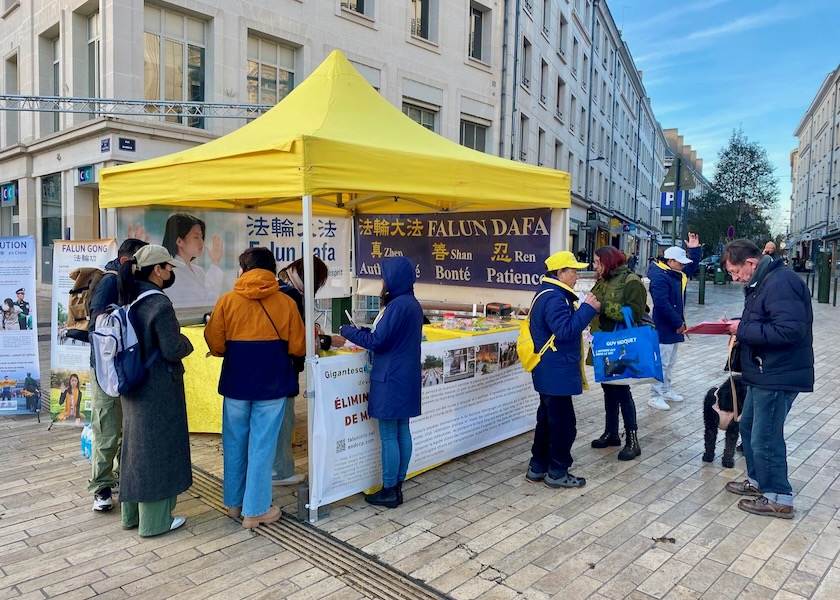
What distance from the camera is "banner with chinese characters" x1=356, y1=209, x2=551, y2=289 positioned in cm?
607

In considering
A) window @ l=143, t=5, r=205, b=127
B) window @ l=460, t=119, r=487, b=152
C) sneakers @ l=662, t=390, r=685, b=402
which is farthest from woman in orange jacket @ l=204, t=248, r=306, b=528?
window @ l=460, t=119, r=487, b=152

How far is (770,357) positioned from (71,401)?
19.4 feet

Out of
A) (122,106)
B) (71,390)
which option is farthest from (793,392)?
(122,106)

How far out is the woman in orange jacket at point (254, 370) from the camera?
3600mm

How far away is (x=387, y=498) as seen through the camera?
4105 mm

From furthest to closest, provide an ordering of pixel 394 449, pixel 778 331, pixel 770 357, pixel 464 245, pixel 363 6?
pixel 363 6 < pixel 464 245 < pixel 394 449 < pixel 770 357 < pixel 778 331

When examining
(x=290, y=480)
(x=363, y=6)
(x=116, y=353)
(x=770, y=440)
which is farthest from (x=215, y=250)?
(x=363, y=6)

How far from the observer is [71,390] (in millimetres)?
5719

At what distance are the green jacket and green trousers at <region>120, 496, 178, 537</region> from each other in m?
3.50

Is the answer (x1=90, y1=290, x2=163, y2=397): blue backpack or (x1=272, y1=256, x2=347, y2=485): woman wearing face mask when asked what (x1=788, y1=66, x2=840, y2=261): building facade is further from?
(x1=90, y1=290, x2=163, y2=397): blue backpack

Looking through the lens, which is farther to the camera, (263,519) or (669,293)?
(669,293)

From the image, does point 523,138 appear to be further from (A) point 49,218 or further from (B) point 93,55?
(A) point 49,218

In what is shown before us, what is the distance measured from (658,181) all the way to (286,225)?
72.0 m

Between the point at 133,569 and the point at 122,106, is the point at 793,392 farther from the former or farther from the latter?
the point at 122,106
